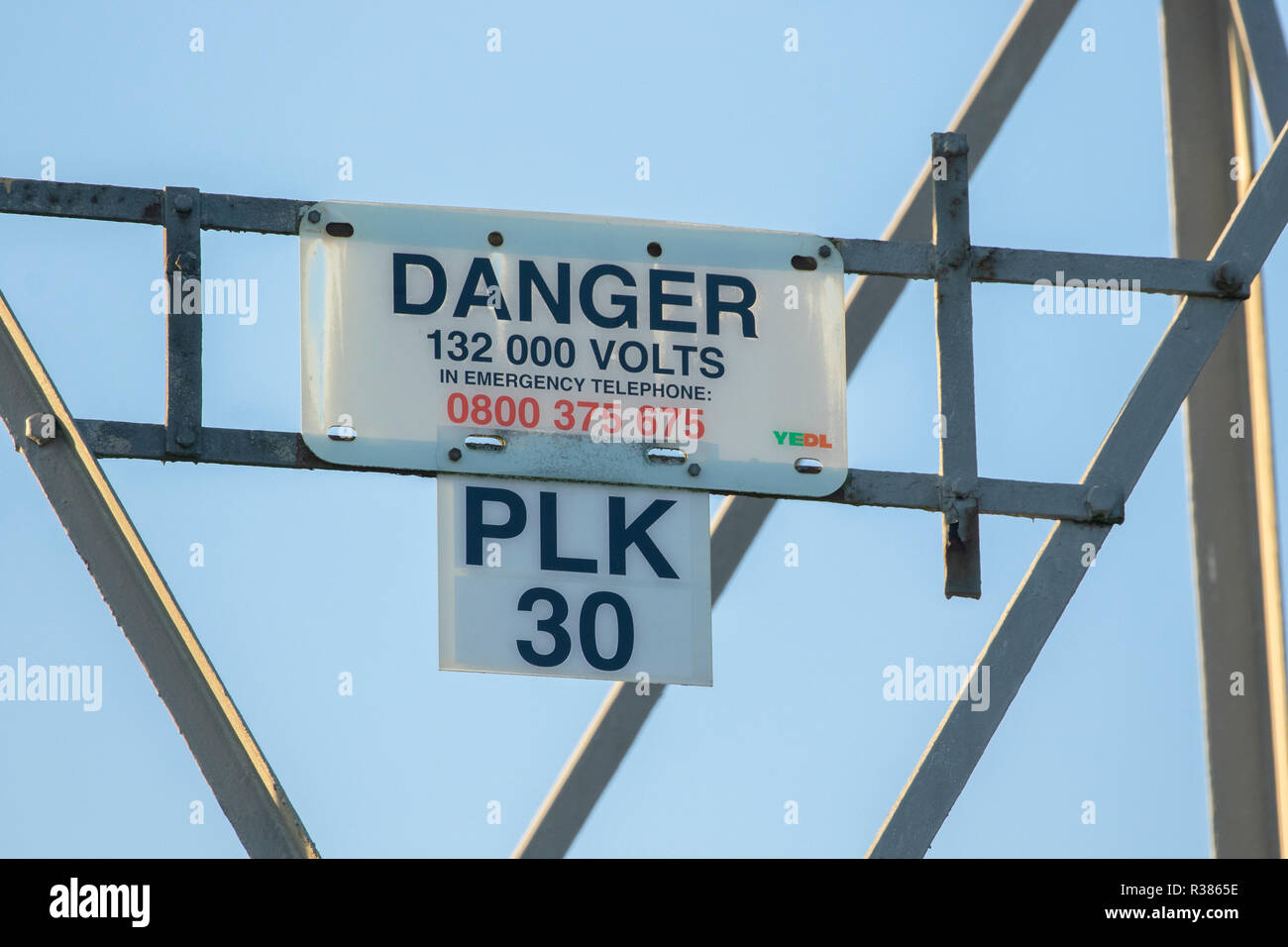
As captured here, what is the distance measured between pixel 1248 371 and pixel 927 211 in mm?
1505

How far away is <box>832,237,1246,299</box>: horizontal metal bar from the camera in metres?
10.5

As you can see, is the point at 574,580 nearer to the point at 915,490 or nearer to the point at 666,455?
the point at 666,455

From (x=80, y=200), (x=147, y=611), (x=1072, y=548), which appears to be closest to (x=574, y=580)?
(x=147, y=611)

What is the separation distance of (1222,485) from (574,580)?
3.47 m

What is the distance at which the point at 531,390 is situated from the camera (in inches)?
401

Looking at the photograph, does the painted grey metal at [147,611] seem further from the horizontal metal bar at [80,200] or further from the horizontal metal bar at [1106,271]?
the horizontal metal bar at [1106,271]

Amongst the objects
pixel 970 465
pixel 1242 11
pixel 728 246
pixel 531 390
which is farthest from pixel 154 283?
pixel 1242 11

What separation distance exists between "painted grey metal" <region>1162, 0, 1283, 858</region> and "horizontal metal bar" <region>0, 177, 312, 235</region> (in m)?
4.16

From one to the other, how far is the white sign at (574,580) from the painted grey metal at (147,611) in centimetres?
81

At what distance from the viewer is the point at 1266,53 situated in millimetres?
11461

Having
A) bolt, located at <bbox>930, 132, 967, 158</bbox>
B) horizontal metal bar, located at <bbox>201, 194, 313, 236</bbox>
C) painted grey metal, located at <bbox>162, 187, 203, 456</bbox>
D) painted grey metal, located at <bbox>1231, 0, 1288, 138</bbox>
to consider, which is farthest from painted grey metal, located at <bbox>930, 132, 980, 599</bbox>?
painted grey metal, located at <bbox>162, 187, 203, 456</bbox>

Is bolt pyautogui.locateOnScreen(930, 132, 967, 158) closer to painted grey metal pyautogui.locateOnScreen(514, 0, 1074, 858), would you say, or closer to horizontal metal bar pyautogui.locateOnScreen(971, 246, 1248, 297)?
horizontal metal bar pyautogui.locateOnScreen(971, 246, 1248, 297)

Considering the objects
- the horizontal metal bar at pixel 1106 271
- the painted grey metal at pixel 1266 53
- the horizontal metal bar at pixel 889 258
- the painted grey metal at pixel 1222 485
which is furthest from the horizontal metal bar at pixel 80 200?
the painted grey metal at pixel 1222 485

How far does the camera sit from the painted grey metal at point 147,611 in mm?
9125
